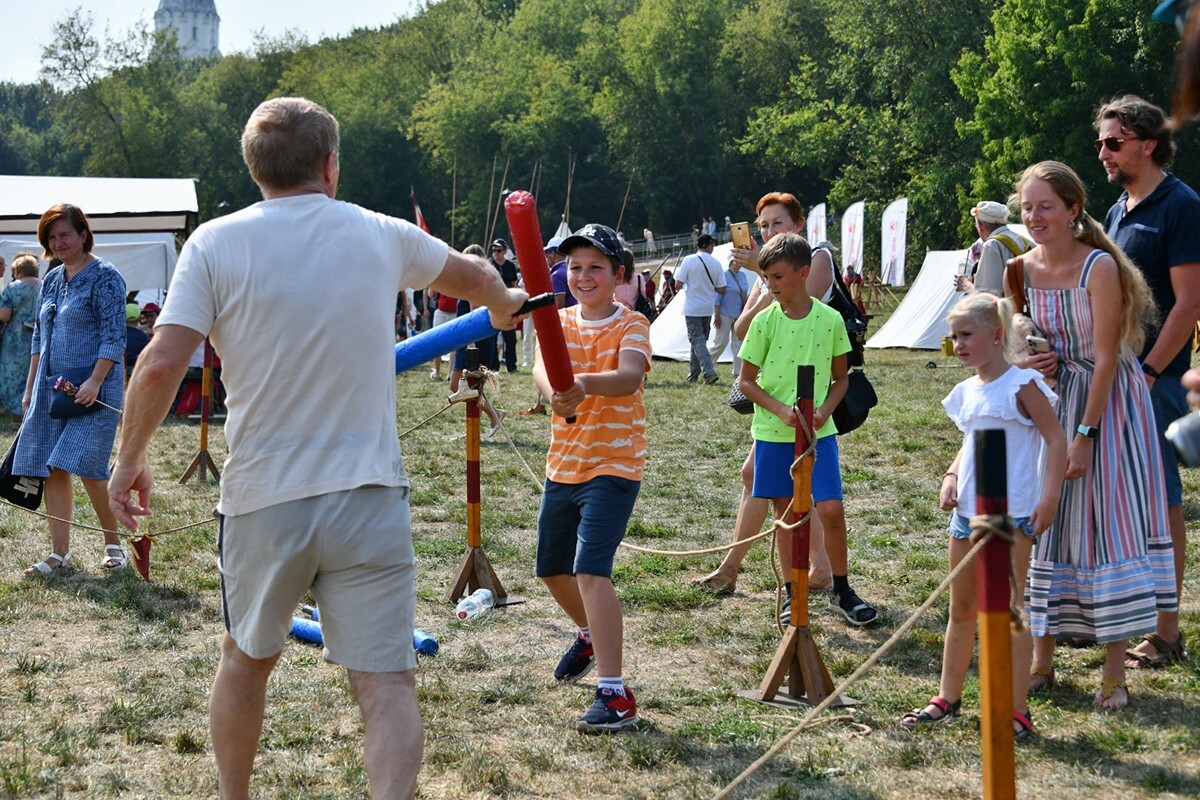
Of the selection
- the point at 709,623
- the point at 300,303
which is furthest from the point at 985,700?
the point at 709,623

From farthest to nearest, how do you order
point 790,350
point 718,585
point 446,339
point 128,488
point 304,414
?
point 718,585
point 790,350
point 446,339
point 128,488
point 304,414

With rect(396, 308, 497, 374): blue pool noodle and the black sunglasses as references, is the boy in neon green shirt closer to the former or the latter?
the black sunglasses

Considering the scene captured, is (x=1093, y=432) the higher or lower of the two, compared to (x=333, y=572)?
higher

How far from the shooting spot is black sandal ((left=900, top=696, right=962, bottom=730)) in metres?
4.53

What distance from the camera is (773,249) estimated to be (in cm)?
572

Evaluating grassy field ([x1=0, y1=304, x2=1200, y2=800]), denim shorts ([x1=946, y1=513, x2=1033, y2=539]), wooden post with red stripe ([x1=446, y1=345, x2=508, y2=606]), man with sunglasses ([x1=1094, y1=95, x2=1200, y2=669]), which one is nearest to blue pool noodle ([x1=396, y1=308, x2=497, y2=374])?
grassy field ([x1=0, y1=304, x2=1200, y2=800])

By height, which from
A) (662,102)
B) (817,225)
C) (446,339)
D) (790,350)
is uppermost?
(662,102)

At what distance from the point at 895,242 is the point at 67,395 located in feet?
74.5

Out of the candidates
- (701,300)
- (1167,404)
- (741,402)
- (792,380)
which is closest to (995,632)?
(1167,404)

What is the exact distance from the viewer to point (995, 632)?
2.49 m

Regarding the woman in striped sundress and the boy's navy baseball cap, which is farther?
the boy's navy baseball cap

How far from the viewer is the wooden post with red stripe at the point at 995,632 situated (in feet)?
8.18

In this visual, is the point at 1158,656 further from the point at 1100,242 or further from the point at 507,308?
the point at 507,308

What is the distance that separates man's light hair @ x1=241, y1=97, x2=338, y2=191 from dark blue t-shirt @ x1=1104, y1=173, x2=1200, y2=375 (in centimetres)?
332
